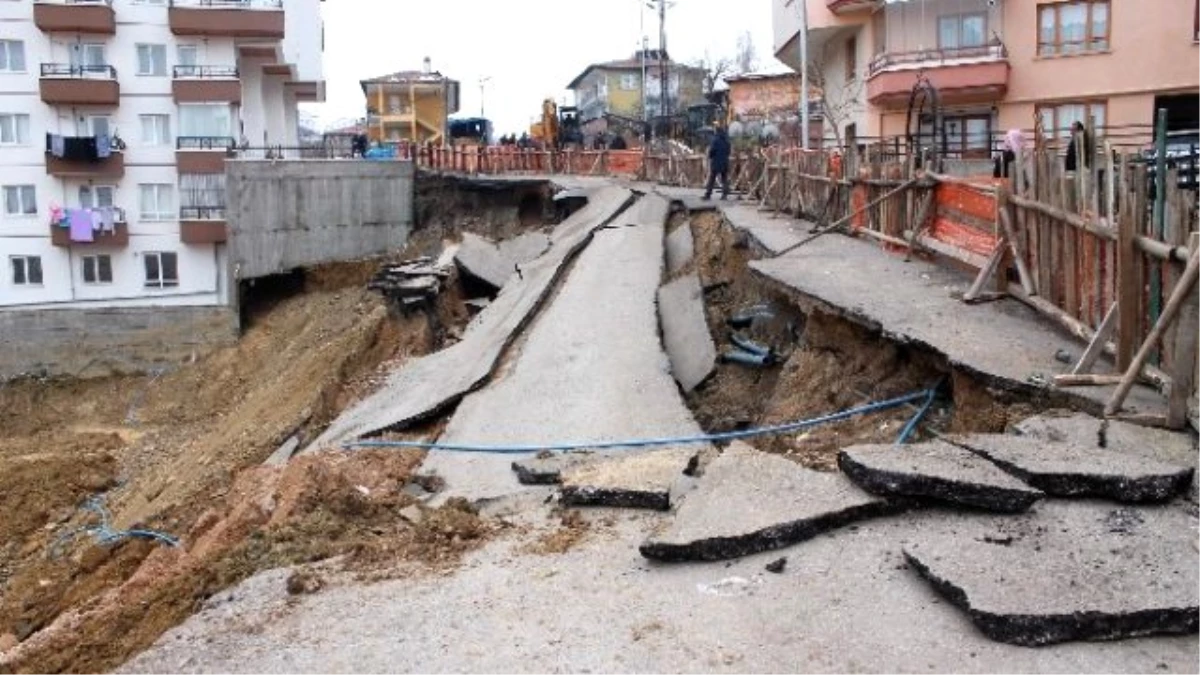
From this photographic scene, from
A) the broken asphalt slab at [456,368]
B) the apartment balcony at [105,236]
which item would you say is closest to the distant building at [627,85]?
the apartment balcony at [105,236]

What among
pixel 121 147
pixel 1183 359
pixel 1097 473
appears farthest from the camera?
pixel 121 147

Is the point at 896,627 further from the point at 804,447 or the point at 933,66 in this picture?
the point at 933,66

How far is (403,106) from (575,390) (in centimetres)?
7551

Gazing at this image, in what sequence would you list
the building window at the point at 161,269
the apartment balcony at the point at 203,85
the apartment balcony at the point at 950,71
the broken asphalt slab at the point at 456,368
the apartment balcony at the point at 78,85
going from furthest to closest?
the building window at the point at 161,269 → the apartment balcony at the point at 203,85 → the apartment balcony at the point at 78,85 → the apartment balcony at the point at 950,71 → the broken asphalt slab at the point at 456,368

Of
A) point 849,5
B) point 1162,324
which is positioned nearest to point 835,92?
point 849,5

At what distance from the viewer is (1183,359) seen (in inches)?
255

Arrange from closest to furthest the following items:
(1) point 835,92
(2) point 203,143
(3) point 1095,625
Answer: (3) point 1095,625
(2) point 203,143
(1) point 835,92

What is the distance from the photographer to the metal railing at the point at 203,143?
36.6m

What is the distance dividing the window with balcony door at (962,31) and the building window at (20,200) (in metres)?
29.1

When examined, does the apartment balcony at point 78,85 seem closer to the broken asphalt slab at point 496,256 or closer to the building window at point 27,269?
the building window at point 27,269

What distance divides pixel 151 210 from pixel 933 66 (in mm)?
25133

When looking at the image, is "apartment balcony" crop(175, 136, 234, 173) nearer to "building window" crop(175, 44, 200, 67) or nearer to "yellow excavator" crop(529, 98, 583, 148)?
"building window" crop(175, 44, 200, 67)

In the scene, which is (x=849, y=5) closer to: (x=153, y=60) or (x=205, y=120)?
(x=205, y=120)

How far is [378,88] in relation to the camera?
8225cm
